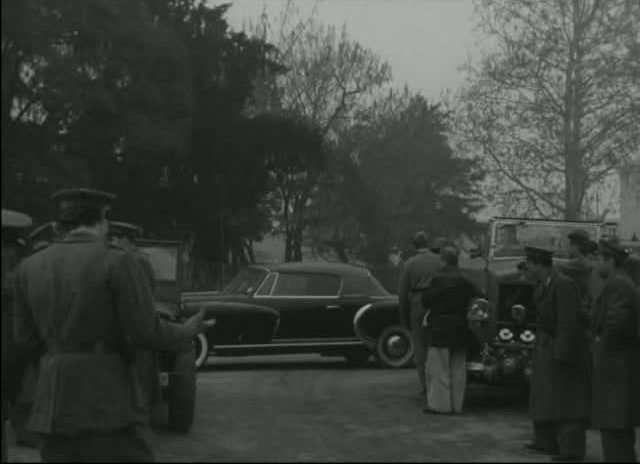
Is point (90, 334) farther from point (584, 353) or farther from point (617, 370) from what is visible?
point (584, 353)

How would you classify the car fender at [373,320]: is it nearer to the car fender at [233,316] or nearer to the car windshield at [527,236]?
the car fender at [233,316]

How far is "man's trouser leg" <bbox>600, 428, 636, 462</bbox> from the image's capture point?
934cm

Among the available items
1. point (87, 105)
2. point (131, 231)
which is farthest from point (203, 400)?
point (87, 105)

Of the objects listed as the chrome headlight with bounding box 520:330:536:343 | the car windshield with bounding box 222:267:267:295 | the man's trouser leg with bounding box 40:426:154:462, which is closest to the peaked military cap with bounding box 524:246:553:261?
the chrome headlight with bounding box 520:330:536:343

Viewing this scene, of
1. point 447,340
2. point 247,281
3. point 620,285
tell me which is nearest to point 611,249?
point 620,285

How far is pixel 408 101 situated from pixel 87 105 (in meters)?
29.7

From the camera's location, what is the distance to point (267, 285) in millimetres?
18562

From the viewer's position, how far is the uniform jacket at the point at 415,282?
14.2m

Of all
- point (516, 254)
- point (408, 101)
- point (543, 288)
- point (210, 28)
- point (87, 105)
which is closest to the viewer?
point (543, 288)

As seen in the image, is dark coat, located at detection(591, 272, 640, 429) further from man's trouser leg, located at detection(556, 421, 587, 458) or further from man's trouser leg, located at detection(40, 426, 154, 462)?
man's trouser leg, located at detection(40, 426, 154, 462)

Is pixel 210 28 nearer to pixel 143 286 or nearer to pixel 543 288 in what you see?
pixel 543 288

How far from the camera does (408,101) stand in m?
69.4

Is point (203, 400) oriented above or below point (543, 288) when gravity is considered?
below

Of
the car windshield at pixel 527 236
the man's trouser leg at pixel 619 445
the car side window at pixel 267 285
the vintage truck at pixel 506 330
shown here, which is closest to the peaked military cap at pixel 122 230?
the vintage truck at pixel 506 330
